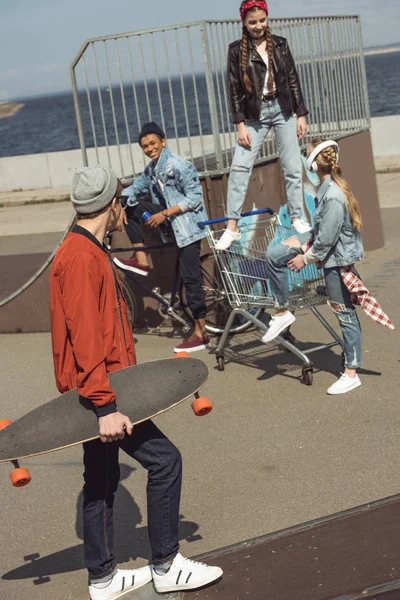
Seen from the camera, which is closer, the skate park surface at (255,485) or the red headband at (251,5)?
the skate park surface at (255,485)

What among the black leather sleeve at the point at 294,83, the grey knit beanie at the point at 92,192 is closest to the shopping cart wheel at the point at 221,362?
the black leather sleeve at the point at 294,83

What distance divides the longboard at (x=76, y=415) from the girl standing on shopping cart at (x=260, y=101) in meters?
3.79

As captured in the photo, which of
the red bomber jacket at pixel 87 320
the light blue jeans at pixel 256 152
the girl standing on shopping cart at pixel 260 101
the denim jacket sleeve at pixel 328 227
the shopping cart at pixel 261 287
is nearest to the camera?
the red bomber jacket at pixel 87 320

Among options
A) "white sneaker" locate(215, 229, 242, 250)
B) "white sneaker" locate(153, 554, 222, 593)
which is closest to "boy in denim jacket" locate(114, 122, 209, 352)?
"white sneaker" locate(215, 229, 242, 250)

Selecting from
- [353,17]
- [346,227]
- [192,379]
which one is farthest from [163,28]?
[192,379]

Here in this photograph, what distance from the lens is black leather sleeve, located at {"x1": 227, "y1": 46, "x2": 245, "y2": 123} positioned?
816cm

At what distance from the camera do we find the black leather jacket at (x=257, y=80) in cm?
815

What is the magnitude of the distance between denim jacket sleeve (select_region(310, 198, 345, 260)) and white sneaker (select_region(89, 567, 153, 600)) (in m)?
3.12

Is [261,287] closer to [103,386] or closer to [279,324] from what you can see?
[279,324]

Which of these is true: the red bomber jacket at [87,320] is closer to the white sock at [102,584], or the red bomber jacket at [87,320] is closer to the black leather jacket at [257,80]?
the white sock at [102,584]

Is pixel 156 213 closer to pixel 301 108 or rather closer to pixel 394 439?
pixel 301 108

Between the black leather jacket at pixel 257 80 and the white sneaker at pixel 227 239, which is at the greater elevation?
the black leather jacket at pixel 257 80

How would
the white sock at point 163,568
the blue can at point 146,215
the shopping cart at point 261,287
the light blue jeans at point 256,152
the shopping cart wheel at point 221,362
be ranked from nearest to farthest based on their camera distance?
the white sock at point 163,568, the shopping cart at point 261,287, the shopping cart wheel at point 221,362, the light blue jeans at point 256,152, the blue can at point 146,215

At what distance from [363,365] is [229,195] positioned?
2.10m
